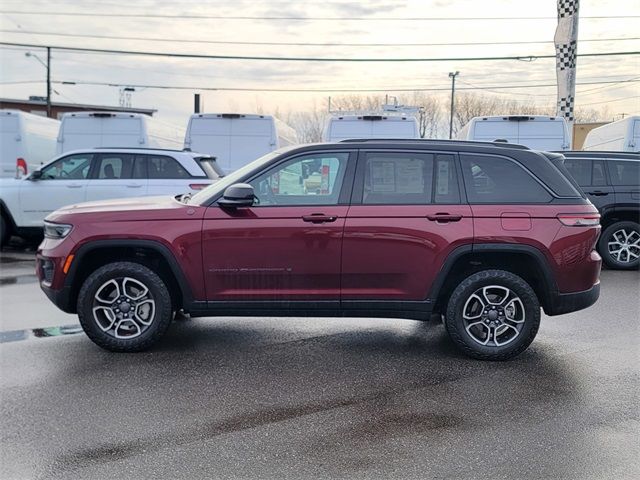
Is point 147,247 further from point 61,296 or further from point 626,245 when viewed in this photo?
point 626,245

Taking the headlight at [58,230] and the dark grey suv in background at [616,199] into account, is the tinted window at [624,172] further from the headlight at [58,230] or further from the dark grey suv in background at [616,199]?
the headlight at [58,230]

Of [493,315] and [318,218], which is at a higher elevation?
[318,218]

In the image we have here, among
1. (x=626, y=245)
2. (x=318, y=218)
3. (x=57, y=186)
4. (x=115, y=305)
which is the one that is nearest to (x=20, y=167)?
(x=57, y=186)

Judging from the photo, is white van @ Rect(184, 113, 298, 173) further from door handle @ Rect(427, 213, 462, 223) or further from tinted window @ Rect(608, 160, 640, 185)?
door handle @ Rect(427, 213, 462, 223)

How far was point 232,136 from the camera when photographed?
1227cm

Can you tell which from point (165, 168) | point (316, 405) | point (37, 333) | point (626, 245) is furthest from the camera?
point (165, 168)

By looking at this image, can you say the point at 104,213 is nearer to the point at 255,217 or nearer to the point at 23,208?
the point at 255,217

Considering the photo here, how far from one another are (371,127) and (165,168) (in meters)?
4.26

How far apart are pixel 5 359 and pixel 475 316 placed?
13.1 ft

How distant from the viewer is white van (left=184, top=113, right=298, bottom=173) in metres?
12.2

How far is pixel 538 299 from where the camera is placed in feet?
16.8

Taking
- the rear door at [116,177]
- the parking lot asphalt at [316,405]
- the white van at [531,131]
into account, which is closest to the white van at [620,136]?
the white van at [531,131]

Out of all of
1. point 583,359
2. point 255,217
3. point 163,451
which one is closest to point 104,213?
point 255,217

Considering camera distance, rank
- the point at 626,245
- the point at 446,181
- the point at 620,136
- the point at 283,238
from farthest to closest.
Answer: the point at 620,136 < the point at 626,245 < the point at 446,181 < the point at 283,238
